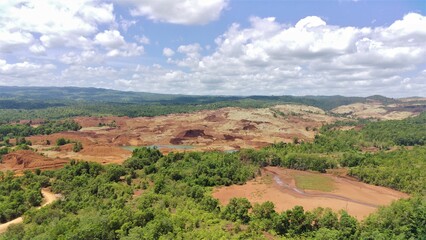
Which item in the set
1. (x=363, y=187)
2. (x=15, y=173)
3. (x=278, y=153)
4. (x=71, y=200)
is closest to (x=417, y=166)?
(x=363, y=187)

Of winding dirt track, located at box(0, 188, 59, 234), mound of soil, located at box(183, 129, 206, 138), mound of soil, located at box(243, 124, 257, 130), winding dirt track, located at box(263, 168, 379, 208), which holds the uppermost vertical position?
mound of soil, located at box(243, 124, 257, 130)

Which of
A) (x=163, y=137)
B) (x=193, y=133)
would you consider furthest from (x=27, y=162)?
(x=193, y=133)

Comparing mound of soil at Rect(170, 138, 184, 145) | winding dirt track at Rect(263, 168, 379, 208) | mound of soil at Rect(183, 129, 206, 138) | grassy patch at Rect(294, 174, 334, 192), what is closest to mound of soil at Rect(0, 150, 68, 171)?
mound of soil at Rect(170, 138, 184, 145)

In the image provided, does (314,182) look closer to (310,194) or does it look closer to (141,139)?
(310,194)

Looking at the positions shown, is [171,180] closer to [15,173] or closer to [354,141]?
[15,173]

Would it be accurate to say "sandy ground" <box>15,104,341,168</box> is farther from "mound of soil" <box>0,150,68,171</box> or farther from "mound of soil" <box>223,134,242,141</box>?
"mound of soil" <box>0,150,68,171</box>

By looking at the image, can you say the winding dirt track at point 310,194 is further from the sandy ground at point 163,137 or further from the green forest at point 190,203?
the sandy ground at point 163,137

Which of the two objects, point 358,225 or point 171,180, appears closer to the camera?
point 358,225
